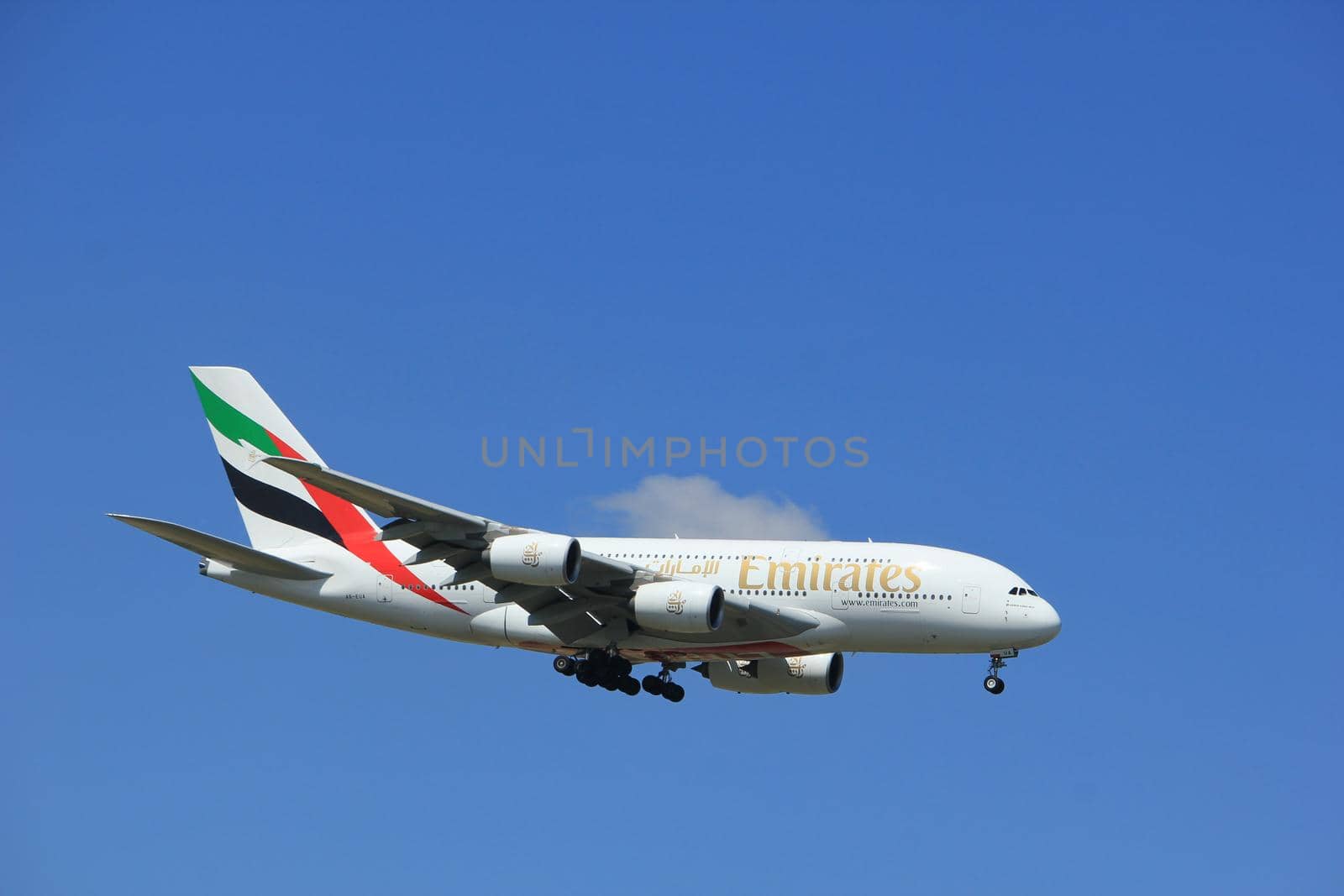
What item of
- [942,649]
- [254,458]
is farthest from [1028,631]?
[254,458]

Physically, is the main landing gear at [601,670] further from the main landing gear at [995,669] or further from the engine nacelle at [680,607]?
the main landing gear at [995,669]

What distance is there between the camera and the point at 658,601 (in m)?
43.1

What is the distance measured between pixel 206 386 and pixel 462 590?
40.4ft

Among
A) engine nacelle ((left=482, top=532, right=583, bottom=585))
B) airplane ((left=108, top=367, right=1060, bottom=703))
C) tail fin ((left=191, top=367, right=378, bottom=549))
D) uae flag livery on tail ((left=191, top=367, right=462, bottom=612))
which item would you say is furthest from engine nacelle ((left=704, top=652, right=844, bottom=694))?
tail fin ((left=191, top=367, right=378, bottom=549))

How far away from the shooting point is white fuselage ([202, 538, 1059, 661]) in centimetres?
4356

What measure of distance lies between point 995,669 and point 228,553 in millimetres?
21787

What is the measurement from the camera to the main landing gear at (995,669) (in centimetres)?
4419

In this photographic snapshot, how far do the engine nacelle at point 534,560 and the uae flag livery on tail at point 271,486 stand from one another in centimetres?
584

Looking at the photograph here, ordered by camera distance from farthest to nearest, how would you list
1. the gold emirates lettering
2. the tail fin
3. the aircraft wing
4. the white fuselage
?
the tail fin < the gold emirates lettering < the white fuselage < the aircraft wing

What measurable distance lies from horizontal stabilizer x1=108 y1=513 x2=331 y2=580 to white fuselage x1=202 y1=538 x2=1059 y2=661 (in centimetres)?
41

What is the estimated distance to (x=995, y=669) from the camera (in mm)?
44469

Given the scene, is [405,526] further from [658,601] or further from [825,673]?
[825,673]

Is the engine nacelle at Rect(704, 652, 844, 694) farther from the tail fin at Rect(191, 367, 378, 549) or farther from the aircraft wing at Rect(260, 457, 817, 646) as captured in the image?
the tail fin at Rect(191, 367, 378, 549)

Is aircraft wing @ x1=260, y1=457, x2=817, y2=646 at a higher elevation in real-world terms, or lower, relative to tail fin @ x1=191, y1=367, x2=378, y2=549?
lower
